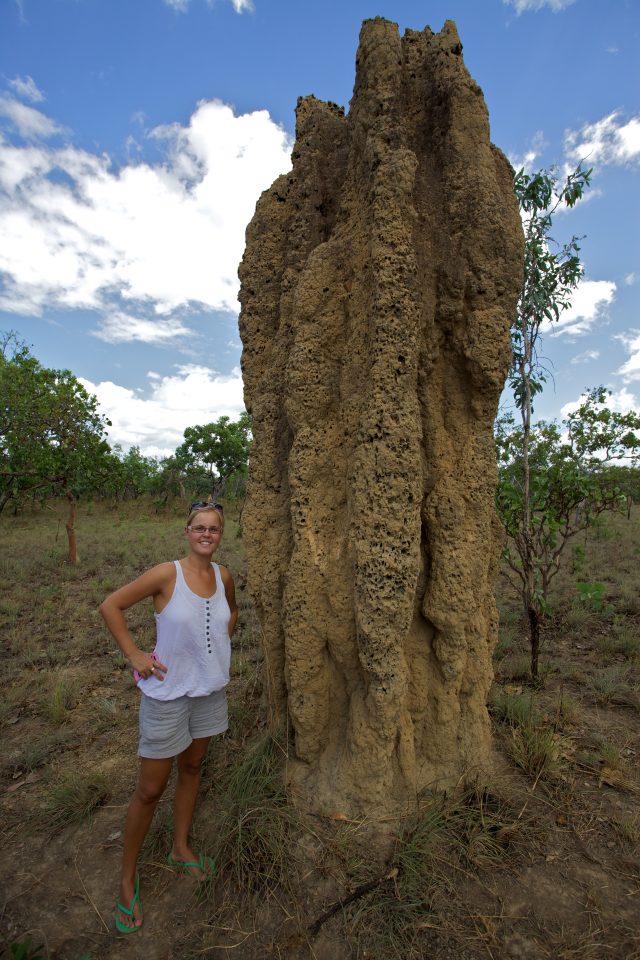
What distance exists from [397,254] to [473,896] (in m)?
2.82

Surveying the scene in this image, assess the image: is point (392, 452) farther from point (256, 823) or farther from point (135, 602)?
point (256, 823)

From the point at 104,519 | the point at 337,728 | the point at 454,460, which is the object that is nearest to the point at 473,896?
the point at 337,728

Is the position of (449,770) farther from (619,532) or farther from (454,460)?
(619,532)

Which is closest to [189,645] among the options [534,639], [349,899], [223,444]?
[349,899]

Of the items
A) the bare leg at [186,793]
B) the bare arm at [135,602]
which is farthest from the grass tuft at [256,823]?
the bare arm at [135,602]

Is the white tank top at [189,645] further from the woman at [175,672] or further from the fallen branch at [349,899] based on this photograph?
the fallen branch at [349,899]

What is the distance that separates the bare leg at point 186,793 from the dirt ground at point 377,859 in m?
0.11

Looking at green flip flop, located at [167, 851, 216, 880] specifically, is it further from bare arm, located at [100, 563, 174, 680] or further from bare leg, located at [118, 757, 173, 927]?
bare arm, located at [100, 563, 174, 680]

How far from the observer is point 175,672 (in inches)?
82.8

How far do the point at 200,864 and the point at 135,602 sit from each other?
1314 millimetres

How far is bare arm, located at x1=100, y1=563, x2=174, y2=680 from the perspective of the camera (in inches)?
79.4

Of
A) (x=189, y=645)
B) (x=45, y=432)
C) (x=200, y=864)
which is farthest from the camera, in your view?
(x=45, y=432)

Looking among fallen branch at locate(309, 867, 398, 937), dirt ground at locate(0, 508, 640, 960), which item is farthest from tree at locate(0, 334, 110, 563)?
fallen branch at locate(309, 867, 398, 937)

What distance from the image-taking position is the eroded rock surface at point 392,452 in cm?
233
